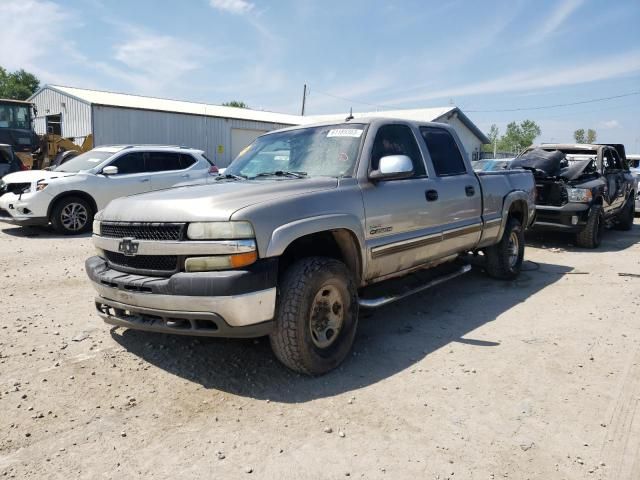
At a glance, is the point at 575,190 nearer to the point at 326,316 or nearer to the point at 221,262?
the point at 326,316

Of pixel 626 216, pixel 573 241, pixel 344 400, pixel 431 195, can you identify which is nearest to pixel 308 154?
pixel 431 195

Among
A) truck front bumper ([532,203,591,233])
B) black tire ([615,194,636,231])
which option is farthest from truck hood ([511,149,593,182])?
black tire ([615,194,636,231])

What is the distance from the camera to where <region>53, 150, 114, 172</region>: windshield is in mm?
10469

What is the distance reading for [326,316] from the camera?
3652mm

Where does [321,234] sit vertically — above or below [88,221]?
above

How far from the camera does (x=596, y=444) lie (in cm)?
277

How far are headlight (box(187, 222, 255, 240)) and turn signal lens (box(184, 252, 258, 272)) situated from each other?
0.12 m

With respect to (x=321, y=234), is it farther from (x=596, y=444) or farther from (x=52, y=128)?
(x=52, y=128)

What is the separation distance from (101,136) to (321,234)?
71.9 feet

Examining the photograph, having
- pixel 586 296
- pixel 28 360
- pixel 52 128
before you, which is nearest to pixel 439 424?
pixel 28 360

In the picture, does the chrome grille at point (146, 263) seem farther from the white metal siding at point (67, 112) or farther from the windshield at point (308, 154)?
the white metal siding at point (67, 112)

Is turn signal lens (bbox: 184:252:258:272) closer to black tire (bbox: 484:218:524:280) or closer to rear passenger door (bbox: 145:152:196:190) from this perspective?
black tire (bbox: 484:218:524:280)

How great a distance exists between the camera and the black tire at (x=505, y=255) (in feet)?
20.6

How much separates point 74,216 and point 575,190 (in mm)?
9430
